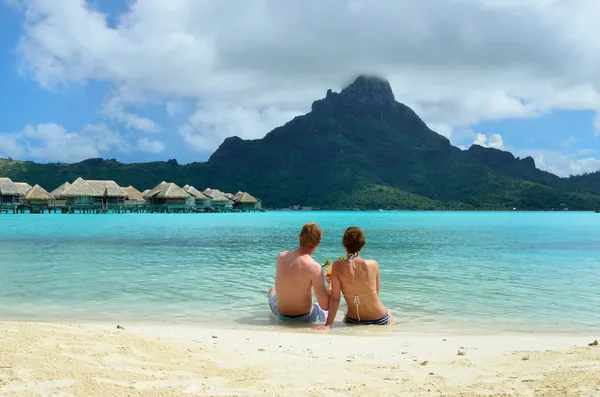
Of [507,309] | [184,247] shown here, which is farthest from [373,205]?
[507,309]

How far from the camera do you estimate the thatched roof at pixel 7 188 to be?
7694cm

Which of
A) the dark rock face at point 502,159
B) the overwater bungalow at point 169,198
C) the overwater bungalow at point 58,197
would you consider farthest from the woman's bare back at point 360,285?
the dark rock face at point 502,159

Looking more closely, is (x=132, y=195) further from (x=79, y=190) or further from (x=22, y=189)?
(x=22, y=189)

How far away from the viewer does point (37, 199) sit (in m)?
78.0

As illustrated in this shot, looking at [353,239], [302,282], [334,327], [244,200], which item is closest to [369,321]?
[334,327]

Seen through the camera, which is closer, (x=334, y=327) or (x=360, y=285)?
(x=360, y=285)

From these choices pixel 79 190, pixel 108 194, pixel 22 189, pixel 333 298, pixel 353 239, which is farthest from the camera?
pixel 108 194

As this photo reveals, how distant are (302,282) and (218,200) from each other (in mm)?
96217

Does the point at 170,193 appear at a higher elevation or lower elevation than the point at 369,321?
higher

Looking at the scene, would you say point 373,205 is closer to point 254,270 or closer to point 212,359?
point 254,270

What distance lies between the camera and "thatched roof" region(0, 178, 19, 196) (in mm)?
76938

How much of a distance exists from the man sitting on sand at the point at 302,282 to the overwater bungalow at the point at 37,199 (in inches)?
3146

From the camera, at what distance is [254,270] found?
46.9 ft

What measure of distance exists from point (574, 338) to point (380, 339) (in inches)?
101
